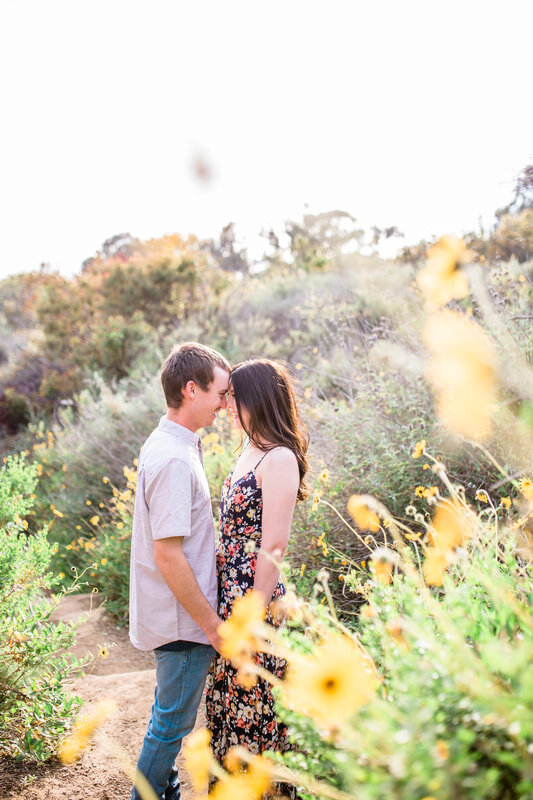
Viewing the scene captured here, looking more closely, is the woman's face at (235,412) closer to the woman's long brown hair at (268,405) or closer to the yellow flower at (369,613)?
the woman's long brown hair at (268,405)

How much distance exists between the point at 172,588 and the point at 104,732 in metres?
1.44

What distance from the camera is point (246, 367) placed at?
2125 mm

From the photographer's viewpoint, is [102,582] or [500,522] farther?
[102,582]

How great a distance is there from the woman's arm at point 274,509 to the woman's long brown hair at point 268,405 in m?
0.10

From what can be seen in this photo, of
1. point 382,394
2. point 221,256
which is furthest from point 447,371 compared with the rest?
point 221,256

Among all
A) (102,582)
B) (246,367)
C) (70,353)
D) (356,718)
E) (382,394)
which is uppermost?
(246,367)

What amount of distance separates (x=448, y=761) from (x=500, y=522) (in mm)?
2264

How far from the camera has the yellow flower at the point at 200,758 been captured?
5.27 feet

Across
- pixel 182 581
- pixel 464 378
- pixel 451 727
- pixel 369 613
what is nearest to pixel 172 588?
pixel 182 581

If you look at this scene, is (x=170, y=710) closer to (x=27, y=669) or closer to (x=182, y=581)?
(x=182, y=581)

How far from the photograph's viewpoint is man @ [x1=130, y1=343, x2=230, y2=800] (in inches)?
72.4

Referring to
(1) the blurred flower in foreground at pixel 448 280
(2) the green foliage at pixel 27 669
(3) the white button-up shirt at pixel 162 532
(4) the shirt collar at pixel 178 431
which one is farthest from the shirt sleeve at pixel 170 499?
(1) the blurred flower in foreground at pixel 448 280

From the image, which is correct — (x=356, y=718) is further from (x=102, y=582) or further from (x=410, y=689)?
(x=102, y=582)

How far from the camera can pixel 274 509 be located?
1882mm
